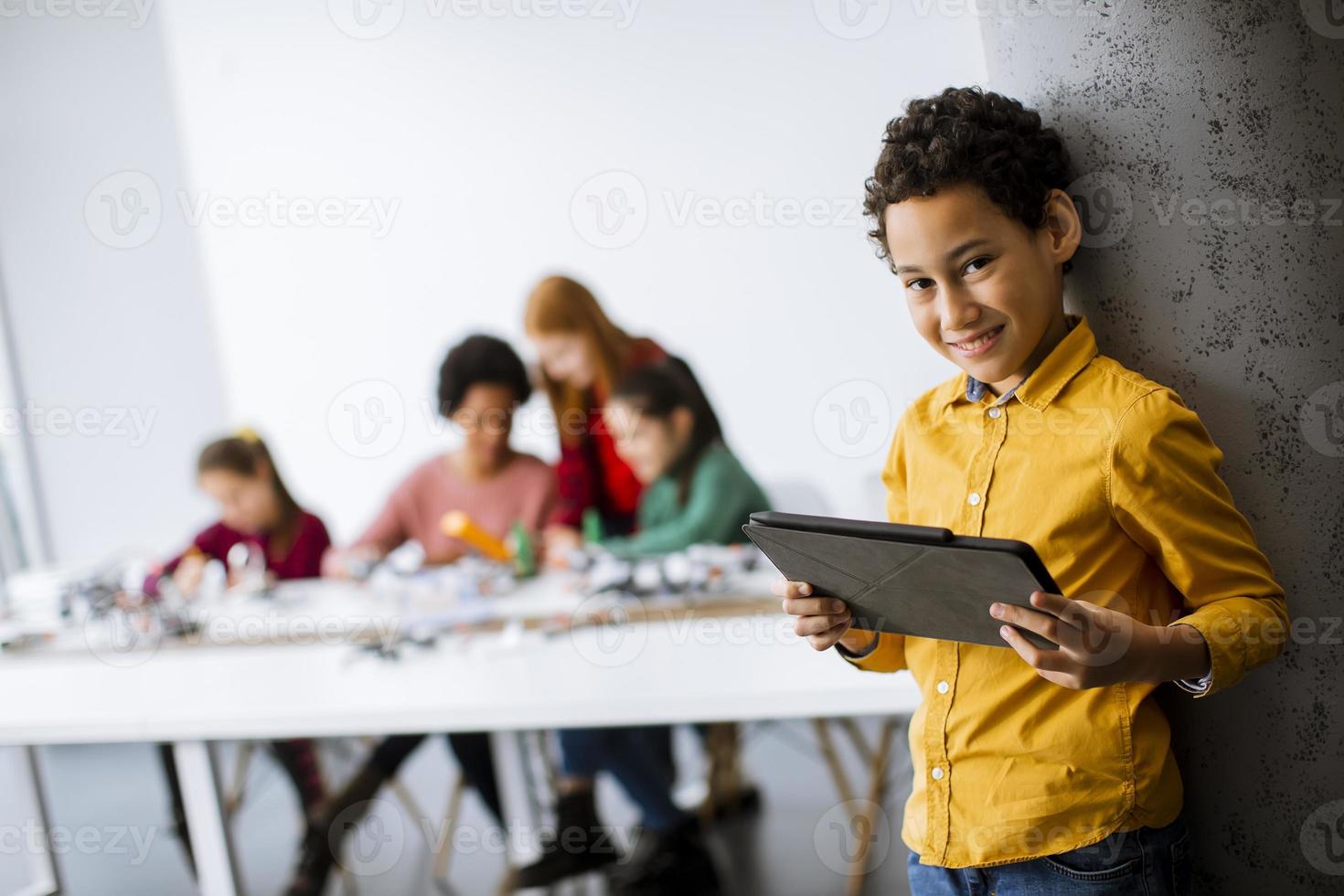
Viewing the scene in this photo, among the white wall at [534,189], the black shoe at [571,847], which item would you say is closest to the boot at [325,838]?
the black shoe at [571,847]

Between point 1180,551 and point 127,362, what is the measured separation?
381cm

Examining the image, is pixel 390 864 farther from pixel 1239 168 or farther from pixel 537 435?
pixel 1239 168

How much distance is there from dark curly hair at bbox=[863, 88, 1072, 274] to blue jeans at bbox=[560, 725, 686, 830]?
5.15 feet

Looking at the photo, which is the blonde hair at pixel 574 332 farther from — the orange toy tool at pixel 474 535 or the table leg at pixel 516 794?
the table leg at pixel 516 794

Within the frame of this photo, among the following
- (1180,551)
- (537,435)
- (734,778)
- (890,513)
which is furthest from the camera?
(537,435)

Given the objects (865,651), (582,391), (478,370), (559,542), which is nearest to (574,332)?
(582,391)

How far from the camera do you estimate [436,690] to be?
2.04m

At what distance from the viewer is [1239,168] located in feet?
3.40

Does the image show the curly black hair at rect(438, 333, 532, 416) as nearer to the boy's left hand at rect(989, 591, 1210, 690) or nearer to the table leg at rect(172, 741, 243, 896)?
the table leg at rect(172, 741, 243, 896)

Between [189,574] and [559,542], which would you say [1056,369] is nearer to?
[559,542]

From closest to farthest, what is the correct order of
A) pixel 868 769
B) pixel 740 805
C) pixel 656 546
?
pixel 868 769, pixel 740 805, pixel 656 546

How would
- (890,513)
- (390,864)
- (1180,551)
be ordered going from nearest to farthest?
1. (1180,551)
2. (890,513)
3. (390,864)

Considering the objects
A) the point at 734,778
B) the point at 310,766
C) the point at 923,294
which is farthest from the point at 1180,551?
the point at 310,766

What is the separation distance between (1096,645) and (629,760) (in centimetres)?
162
